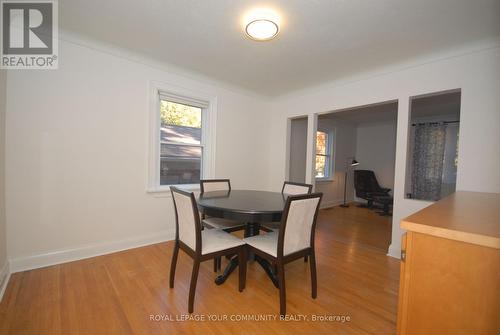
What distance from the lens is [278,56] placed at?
102 inches

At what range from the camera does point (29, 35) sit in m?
2.07

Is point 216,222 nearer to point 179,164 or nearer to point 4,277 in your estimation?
point 179,164

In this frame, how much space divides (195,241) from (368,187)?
5.20 m

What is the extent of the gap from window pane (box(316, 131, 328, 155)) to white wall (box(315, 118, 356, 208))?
0.14m

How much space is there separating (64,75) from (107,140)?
74 cm

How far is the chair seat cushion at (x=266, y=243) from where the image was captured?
1.67 m

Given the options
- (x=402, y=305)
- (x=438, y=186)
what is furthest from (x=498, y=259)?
(x=438, y=186)

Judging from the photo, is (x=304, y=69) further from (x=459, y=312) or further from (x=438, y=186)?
(x=438, y=186)

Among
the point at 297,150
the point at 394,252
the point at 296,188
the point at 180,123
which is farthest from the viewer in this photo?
the point at 297,150

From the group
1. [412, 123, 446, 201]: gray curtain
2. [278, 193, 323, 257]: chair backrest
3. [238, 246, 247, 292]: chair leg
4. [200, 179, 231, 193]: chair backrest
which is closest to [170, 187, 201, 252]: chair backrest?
[238, 246, 247, 292]: chair leg

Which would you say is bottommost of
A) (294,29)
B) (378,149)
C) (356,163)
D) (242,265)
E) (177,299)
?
(177,299)

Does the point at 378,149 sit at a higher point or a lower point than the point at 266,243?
higher

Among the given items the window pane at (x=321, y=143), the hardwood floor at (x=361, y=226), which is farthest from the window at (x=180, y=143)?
the window pane at (x=321, y=143)

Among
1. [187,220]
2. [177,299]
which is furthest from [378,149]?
[177,299]
